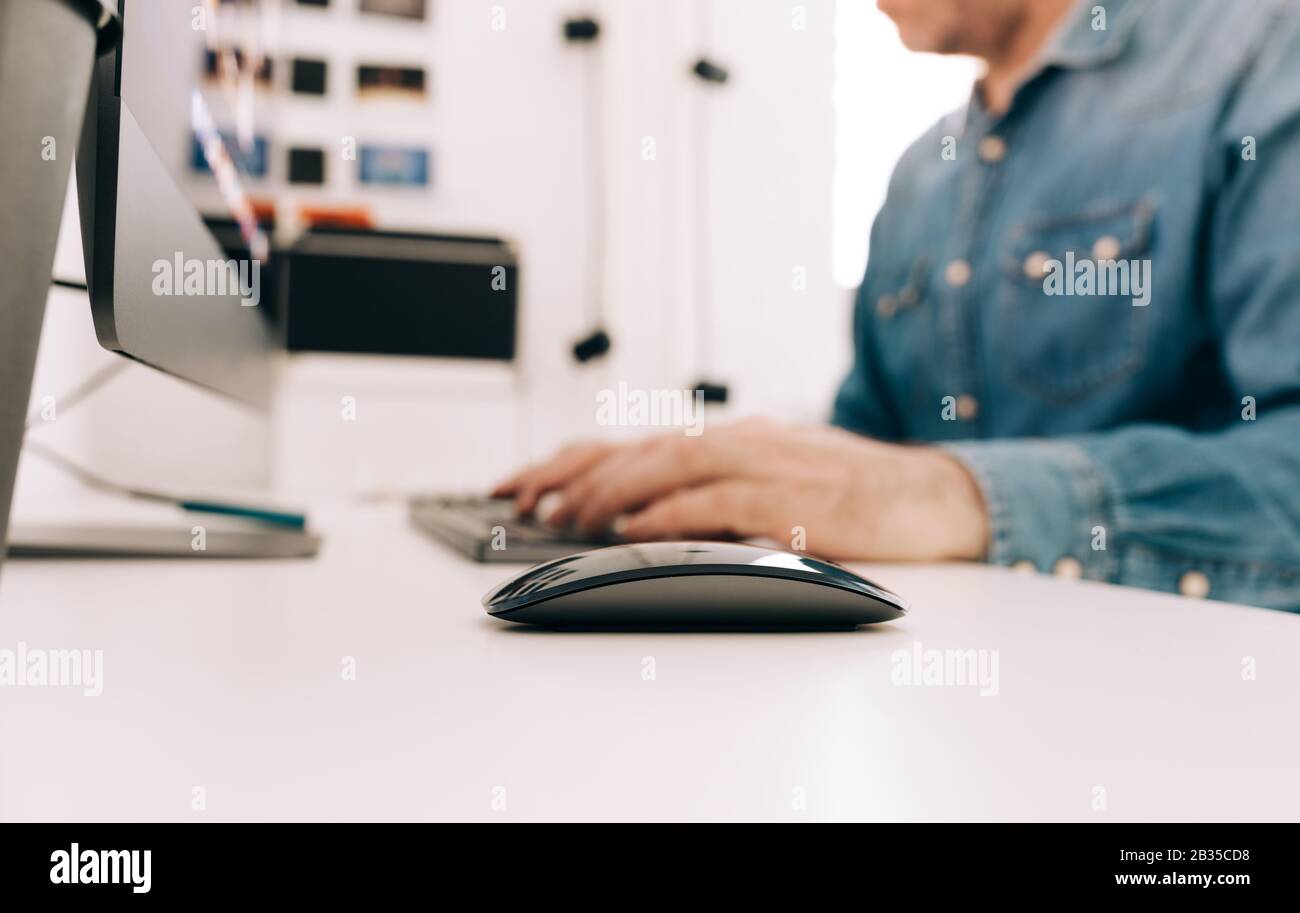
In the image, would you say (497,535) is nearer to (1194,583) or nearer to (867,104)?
(1194,583)

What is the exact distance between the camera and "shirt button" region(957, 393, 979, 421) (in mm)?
944

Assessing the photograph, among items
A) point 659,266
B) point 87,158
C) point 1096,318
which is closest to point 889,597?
point 87,158

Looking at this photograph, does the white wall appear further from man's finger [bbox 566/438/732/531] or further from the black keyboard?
man's finger [bbox 566/438/732/531]

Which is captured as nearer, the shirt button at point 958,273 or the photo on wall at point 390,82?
the shirt button at point 958,273

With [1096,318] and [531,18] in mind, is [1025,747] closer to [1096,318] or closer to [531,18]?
[1096,318]

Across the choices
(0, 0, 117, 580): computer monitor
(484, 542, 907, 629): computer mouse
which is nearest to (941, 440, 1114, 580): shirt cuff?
(484, 542, 907, 629): computer mouse

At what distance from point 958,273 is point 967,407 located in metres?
0.14

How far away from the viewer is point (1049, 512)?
0.52 metres

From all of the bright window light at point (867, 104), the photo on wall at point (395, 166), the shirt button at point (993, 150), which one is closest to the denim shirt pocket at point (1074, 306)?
the shirt button at point (993, 150)

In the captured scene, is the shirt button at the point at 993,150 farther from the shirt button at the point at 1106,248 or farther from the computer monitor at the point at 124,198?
the computer monitor at the point at 124,198

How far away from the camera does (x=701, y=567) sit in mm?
299

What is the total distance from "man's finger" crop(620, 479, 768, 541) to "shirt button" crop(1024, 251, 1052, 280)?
0.49m

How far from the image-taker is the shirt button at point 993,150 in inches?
37.7

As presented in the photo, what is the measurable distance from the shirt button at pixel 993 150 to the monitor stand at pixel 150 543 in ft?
2.59
